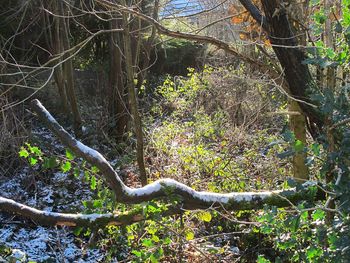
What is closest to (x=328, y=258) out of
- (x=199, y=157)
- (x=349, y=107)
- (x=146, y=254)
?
(x=349, y=107)

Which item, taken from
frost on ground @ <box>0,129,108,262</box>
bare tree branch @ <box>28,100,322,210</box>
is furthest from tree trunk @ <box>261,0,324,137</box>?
frost on ground @ <box>0,129,108,262</box>

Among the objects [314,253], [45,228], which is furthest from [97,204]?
[45,228]

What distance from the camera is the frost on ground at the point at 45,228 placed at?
5.33 metres

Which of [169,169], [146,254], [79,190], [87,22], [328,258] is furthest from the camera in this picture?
[87,22]

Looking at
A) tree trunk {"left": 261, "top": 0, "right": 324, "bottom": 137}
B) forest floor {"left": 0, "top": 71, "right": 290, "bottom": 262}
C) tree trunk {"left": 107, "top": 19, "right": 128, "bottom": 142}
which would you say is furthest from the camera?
tree trunk {"left": 107, "top": 19, "right": 128, "bottom": 142}

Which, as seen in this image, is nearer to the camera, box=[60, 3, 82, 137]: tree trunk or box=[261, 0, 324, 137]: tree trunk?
box=[261, 0, 324, 137]: tree trunk

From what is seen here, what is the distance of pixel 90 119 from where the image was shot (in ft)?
27.9

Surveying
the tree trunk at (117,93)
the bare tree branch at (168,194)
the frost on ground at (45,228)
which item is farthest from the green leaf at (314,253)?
the tree trunk at (117,93)

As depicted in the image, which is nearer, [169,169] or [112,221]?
[112,221]

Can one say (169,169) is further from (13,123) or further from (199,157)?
(13,123)

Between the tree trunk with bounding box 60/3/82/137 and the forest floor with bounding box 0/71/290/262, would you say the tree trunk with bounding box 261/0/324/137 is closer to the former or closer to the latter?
the forest floor with bounding box 0/71/290/262

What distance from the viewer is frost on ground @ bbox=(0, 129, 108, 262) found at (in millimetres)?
5328

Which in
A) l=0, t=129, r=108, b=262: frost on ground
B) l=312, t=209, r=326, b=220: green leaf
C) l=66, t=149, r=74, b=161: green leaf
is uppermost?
l=66, t=149, r=74, b=161: green leaf

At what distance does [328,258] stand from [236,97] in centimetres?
648
